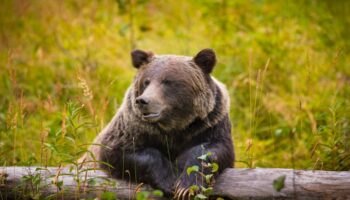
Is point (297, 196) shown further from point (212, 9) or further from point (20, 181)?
point (212, 9)

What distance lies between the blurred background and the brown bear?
168 centimetres

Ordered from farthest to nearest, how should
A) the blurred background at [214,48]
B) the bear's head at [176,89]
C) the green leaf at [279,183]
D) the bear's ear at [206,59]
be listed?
the blurred background at [214,48]
the bear's ear at [206,59]
the bear's head at [176,89]
the green leaf at [279,183]

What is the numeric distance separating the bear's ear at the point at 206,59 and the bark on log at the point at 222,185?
1108 millimetres

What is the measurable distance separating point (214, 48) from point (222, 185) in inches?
197

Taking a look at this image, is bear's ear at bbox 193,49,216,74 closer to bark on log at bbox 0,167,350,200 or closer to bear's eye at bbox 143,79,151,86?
bear's eye at bbox 143,79,151,86

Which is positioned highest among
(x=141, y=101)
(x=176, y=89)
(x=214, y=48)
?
(x=214, y=48)

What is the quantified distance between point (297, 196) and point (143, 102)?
55.5 inches

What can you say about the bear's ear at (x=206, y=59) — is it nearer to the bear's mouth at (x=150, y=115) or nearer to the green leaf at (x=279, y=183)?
the bear's mouth at (x=150, y=115)

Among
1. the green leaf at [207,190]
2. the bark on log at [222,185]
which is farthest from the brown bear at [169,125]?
Answer: the green leaf at [207,190]

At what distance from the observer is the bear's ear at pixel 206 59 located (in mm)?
5043

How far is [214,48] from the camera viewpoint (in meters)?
8.99

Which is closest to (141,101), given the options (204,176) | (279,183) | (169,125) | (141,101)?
(141,101)

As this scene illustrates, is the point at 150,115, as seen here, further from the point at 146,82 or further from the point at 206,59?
the point at 206,59

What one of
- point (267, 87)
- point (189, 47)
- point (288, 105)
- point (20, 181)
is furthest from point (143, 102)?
point (189, 47)
